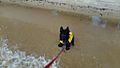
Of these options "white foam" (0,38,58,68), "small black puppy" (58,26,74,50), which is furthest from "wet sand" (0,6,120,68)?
"small black puppy" (58,26,74,50)

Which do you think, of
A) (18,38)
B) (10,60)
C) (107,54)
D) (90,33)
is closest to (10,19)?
(18,38)

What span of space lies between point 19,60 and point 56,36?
881 mm

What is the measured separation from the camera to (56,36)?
6.23 metres

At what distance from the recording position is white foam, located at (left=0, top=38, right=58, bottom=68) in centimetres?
582

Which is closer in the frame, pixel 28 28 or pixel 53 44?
pixel 53 44

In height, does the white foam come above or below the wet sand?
below

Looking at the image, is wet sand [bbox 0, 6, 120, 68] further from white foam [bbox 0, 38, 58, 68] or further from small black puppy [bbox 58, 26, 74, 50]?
small black puppy [bbox 58, 26, 74, 50]

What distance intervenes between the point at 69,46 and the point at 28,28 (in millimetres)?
1357

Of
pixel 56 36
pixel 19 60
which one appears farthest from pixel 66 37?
pixel 19 60

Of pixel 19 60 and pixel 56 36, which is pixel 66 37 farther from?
pixel 19 60

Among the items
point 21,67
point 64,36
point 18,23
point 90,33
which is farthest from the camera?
point 18,23

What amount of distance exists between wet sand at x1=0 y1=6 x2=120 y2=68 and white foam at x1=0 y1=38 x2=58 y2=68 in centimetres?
13

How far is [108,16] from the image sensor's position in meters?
6.31

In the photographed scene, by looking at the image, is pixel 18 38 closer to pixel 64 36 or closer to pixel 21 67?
pixel 21 67
